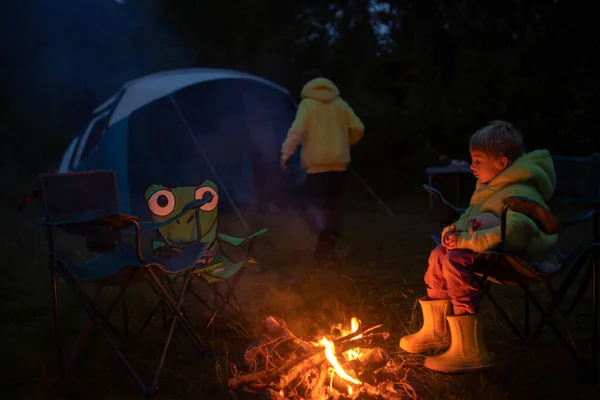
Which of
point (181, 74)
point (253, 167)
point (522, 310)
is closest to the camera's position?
point (522, 310)

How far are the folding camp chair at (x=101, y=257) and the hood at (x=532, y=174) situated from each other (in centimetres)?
144

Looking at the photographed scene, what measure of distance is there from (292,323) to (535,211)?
5.29 feet

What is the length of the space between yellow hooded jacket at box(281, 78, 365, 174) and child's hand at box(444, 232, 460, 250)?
A: 2.32m

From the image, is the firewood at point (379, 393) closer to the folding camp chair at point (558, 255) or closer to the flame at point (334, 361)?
the flame at point (334, 361)

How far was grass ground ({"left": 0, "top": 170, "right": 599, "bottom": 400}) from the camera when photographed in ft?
8.41

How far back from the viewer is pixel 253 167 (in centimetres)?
777

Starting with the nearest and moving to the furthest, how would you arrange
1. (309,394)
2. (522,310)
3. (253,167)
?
(309,394) → (522,310) → (253,167)

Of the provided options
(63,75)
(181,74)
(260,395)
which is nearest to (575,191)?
(260,395)

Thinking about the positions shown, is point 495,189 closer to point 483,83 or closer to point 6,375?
point 6,375

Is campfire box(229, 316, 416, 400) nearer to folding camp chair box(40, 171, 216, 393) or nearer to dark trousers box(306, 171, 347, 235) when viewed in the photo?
folding camp chair box(40, 171, 216, 393)

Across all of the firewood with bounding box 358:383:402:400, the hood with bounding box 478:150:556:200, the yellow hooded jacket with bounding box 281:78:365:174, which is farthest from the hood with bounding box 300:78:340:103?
the firewood with bounding box 358:383:402:400

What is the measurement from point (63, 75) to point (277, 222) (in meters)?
7.41

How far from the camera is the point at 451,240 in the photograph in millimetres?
2500

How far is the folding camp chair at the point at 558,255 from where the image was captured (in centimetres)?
221
